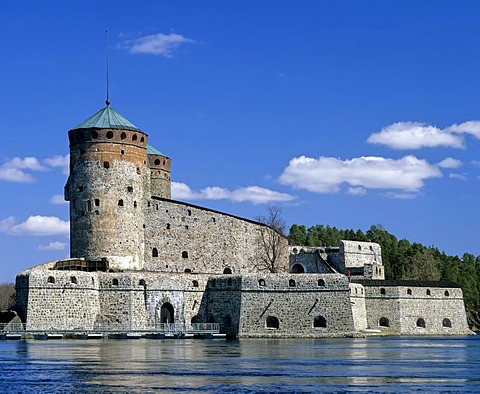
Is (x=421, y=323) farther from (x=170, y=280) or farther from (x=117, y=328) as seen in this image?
(x=117, y=328)

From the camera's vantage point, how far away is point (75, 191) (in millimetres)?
51062

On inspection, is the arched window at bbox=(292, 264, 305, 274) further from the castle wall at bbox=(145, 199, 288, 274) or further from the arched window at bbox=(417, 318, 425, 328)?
the arched window at bbox=(417, 318, 425, 328)

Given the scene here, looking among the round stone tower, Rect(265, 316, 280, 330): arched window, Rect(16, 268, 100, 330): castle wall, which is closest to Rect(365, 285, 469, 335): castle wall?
Rect(265, 316, 280, 330): arched window

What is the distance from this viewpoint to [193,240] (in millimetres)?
54656

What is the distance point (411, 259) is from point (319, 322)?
36720 mm

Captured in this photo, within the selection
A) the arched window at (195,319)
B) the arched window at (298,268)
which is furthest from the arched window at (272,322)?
the arched window at (298,268)

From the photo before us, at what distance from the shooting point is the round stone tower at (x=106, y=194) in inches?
1977

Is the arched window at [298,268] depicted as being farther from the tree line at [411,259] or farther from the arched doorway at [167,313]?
the arched doorway at [167,313]

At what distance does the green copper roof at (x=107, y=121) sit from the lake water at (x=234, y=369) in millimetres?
16519

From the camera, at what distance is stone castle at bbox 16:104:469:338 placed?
4678 cm

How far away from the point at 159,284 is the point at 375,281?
15.0 meters

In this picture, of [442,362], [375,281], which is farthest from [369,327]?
[442,362]

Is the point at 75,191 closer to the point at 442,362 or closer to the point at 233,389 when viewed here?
the point at 442,362

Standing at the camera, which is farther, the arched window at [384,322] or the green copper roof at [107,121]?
the arched window at [384,322]
